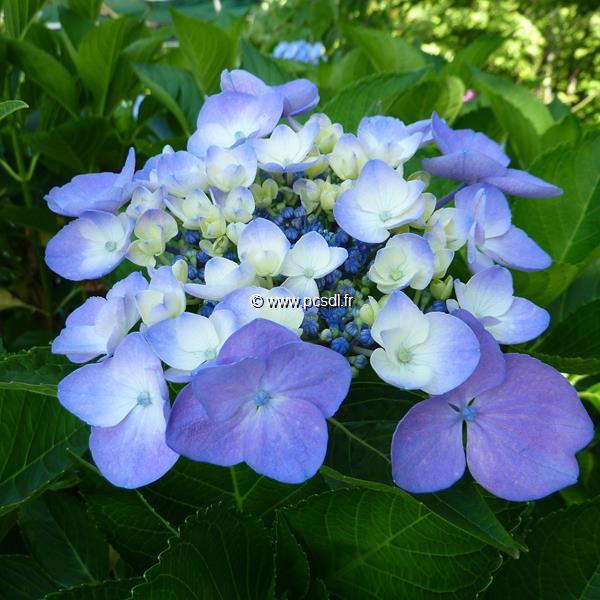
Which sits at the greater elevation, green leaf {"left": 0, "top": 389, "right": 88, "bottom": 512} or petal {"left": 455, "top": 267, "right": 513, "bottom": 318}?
petal {"left": 455, "top": 267, "right": 513, "bottom": 318}

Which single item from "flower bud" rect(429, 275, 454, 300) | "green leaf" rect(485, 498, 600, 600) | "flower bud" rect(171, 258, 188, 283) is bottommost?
"green leaf" rect(485, 498, 600, 600)

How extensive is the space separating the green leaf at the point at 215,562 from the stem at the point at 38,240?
0.89 metres

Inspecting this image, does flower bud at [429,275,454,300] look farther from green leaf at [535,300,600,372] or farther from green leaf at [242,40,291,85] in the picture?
green leaf at [242,40,291,85]

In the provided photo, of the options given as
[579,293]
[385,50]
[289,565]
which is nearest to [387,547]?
[289,565]

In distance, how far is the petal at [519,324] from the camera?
56cm

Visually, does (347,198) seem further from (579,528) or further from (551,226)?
(551,226)

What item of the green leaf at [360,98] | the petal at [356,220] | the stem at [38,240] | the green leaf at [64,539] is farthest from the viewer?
the stem at [38,240]

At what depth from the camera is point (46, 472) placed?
2.31ft

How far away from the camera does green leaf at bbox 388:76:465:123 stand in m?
1.05

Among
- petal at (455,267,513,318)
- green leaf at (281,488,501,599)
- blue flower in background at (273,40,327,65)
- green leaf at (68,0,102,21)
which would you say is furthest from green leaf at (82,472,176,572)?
blue flower in background at (273,40,327,65)

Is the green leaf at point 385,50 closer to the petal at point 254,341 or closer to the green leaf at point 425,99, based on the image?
the green leaf at point 425,99

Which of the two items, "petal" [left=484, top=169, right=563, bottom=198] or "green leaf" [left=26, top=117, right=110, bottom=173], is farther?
"green leaf" [left=26, top=117, right=110, bottom=173]

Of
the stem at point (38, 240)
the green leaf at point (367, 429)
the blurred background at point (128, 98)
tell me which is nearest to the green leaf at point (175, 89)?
the blurred background at point (128, 98)

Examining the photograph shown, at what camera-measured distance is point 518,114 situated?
1109mm
